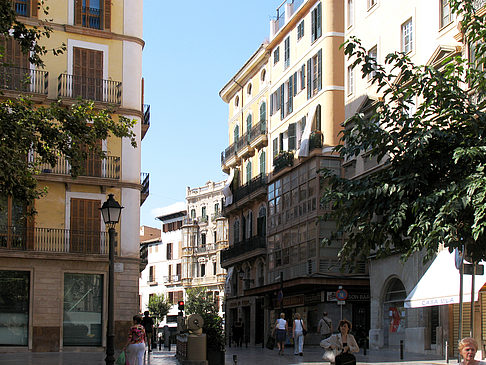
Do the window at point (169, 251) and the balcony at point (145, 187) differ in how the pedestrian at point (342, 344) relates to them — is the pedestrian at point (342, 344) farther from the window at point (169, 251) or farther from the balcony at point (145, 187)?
the window at point (169, 251)

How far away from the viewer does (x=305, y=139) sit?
4369 cm

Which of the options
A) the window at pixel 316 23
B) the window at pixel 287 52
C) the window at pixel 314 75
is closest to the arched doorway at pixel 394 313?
the window at pixel 314 75

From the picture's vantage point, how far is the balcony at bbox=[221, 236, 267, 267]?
52.1 meters

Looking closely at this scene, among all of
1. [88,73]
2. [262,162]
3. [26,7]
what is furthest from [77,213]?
[262,162]

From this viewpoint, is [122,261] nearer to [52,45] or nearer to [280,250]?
[52,45]

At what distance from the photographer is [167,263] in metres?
102

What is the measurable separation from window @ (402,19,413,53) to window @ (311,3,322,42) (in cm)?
1054

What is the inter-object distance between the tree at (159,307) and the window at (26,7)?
64.3m

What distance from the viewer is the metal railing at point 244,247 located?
2056 inches

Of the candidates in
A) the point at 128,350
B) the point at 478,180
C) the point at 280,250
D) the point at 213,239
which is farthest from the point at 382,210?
the point at 213,239

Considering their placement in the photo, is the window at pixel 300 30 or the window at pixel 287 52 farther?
the window at pixel 287 52

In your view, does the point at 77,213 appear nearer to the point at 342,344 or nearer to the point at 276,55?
the point at 276,55

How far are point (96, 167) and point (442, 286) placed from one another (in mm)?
16840

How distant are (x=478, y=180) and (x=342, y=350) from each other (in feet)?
11.0
